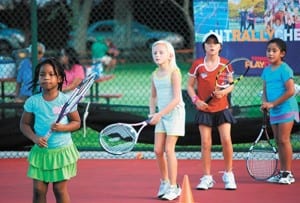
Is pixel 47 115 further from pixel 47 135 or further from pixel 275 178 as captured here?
pixel 275 178

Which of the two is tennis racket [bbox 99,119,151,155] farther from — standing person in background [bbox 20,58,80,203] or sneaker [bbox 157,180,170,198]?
standing person in background [bbox 20,58,80,203]

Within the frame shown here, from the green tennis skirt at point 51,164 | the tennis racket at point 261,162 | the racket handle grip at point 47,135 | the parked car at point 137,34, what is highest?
the parked car at point 137,34

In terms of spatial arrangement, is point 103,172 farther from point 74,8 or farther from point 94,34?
point 94,34

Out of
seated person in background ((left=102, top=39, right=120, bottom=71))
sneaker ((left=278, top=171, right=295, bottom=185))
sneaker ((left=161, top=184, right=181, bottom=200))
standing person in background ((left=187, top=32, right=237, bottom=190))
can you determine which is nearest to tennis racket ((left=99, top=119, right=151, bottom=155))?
sneaker ((left=161, top=184, right=181, bottom=200))

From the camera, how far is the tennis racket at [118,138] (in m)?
8.42

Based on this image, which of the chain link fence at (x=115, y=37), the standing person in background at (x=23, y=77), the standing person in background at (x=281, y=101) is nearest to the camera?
the standing person in background at (x=281, y=101)

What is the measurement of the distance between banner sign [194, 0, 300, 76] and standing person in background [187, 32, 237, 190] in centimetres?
217

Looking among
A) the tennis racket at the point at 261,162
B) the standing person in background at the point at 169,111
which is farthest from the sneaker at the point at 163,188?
the tennis racket at the point at 261,162

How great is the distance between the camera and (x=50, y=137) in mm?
7207

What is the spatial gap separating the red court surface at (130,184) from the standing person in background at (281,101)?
26 cm

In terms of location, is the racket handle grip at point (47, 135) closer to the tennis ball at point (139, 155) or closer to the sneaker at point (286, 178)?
the sneaker at point (286, 178)

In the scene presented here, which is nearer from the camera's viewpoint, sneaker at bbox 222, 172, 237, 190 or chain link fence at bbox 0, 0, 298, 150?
sneaker at bbox 222, 172, 237, 190

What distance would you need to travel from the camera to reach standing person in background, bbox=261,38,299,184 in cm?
948

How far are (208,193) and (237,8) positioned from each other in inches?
122
